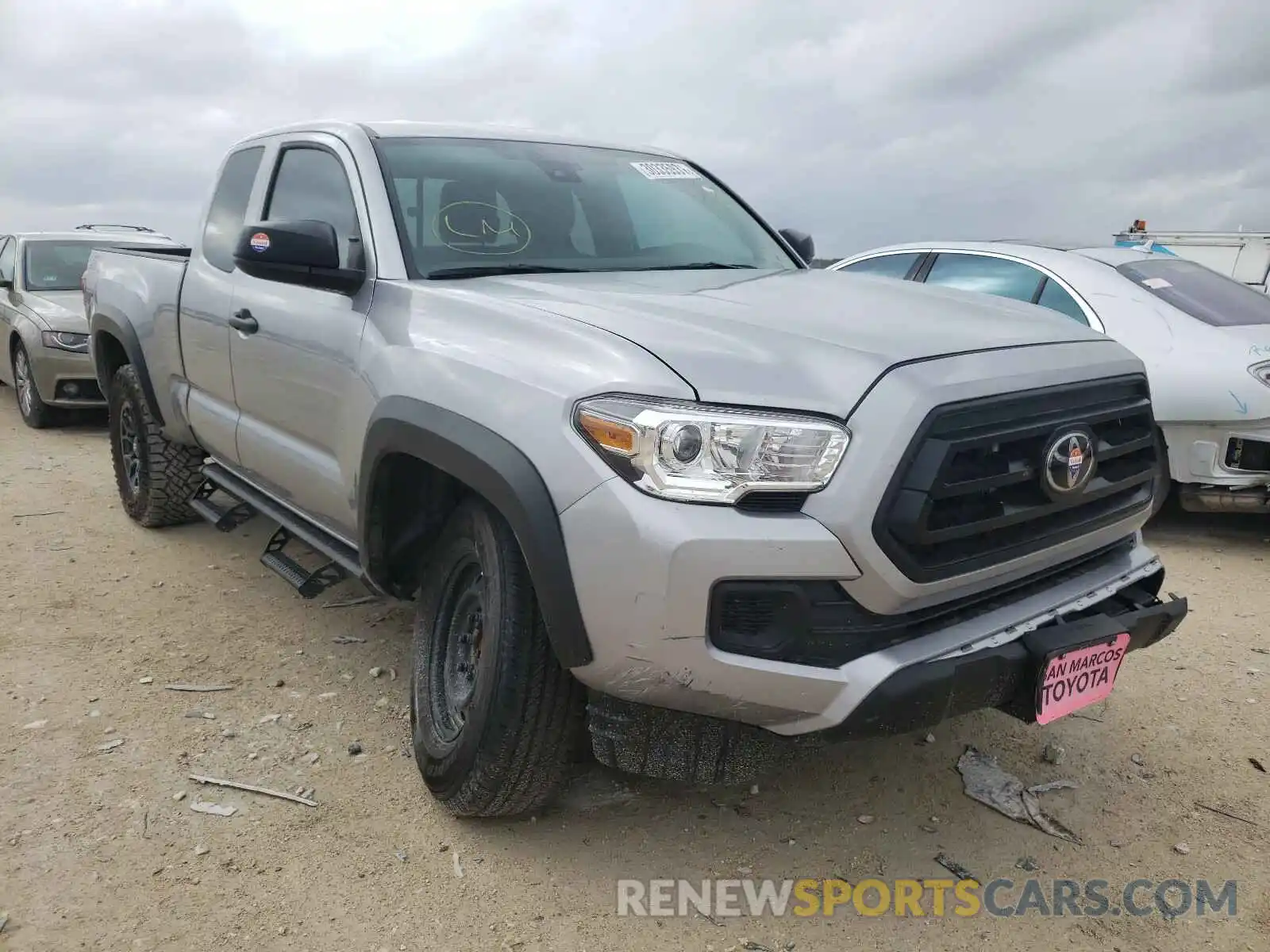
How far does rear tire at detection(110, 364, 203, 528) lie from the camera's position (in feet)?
16.2

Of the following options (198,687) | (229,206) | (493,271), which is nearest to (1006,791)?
(493,271)

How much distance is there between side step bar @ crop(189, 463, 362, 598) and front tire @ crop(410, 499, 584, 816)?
0.40m

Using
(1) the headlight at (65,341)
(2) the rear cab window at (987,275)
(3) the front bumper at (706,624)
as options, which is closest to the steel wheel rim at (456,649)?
(3) the front bumper at (706,624)

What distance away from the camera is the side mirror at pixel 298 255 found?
2865 millimetres

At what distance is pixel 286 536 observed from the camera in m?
3.92

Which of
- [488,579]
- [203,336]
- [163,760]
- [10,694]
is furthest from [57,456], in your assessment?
[488,579]

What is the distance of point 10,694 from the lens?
11.1 feet

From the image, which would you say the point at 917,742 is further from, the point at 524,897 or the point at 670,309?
the point at 670,309

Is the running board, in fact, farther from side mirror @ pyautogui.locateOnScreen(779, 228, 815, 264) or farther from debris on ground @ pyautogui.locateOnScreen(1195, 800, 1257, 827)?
debris on ground @ pyautogui.locateOnScreen(1195, 800, 1257, 827)

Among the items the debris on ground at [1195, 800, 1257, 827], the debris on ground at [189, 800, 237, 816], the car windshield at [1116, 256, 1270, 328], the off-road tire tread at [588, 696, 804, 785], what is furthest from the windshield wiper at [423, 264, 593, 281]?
the car windshield at [1116, 256, 1270, 328]

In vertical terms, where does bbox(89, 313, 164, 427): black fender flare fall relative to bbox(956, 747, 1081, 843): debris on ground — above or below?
above

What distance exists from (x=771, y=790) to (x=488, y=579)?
112cm

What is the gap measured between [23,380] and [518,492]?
8226 millimetres

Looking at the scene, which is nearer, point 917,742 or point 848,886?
point 848,886
